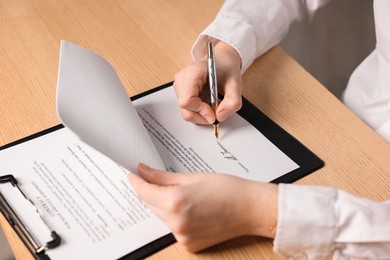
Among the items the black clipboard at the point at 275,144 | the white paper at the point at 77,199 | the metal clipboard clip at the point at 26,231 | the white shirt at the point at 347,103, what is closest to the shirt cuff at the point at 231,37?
the white shirt at the point at 347,103

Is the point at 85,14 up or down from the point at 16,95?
up

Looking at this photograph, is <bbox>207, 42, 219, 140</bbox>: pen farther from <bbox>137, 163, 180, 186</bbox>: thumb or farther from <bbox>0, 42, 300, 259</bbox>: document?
<bbox>137, 163, 180, 186</bbox>: thumb

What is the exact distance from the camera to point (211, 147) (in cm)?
88

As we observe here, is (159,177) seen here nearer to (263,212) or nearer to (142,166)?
(142,166)

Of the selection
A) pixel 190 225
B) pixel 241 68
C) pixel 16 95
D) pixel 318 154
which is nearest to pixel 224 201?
pixel 190 225

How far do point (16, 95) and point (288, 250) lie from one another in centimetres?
56

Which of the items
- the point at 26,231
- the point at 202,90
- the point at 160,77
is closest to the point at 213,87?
the point at 202,90

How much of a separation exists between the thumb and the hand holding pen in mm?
177

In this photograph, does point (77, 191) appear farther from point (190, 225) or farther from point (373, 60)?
point (373, 60)

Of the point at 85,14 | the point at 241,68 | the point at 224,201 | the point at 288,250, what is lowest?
the point at 288,250

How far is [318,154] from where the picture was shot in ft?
2.91

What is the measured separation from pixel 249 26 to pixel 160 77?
0.68 feet

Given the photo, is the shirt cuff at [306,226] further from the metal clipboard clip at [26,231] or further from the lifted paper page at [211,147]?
the metal clipboard clip at [26,231]

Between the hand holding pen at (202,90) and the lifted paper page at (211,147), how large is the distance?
0.08 feet
